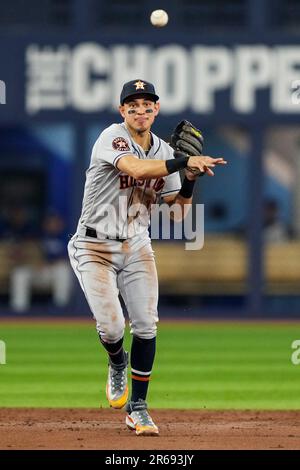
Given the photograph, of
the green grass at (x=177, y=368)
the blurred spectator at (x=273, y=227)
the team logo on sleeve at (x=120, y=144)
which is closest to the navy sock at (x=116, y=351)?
the team logo on sleeve at (x=120, y=144)

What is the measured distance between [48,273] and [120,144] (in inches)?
493

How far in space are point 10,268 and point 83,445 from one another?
13.4m

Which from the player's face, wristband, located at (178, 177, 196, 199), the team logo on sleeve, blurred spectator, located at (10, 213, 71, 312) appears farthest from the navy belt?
blurred spectator, located at (10, 213, 71, 312)

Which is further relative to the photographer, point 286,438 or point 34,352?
point 34,352

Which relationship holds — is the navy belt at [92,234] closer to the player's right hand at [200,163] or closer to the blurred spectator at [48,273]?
the player's right hand at [200,163]

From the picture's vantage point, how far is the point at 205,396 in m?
10.3

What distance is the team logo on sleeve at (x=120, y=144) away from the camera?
24.7 ft

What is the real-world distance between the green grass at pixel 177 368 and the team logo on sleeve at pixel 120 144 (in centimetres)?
276

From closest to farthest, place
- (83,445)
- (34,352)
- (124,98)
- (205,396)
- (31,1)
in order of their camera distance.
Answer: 1. (83,445)
2. (124,98)
3. (205,396)
4. (34,352)
5. (31,1)

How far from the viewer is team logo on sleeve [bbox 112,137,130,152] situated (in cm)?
752

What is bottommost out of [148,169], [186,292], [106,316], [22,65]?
[186,292]

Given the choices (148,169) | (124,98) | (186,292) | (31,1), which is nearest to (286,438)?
(148,169)

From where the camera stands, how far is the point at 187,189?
7789 mm

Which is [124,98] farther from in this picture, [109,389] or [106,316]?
[109,389]
